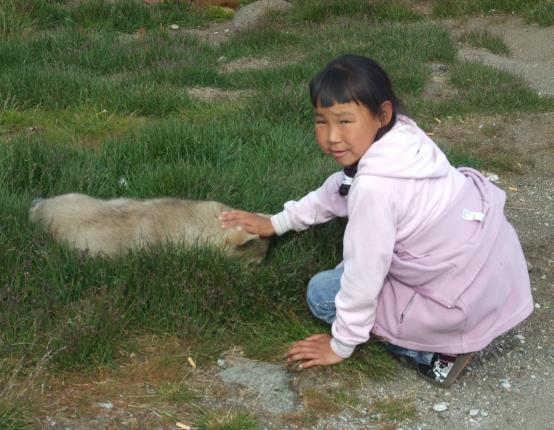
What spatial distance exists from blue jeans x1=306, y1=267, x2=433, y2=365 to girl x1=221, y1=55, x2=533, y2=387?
0.04 metres

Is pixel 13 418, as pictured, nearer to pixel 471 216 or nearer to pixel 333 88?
pixel 333 88

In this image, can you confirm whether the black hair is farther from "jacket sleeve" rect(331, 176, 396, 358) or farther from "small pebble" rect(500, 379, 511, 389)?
"small pebble" rect(500, 379, 511, 389)

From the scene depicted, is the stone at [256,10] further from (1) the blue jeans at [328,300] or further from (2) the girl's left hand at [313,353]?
(2) the girl's left hand at [313,353]

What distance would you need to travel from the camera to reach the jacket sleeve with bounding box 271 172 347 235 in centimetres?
399

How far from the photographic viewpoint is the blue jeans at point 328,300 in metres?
3.61

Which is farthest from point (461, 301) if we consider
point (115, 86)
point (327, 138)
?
point (115, 86)

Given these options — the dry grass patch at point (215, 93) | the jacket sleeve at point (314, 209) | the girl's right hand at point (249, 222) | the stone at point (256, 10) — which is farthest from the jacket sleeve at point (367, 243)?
the stone at point (256, 10)

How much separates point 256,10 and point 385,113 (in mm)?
8104

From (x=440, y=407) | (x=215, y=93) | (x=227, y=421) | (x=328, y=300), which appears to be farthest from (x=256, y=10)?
(x=227, y=421)

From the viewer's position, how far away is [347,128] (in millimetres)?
3361

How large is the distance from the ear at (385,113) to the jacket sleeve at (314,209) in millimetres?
557

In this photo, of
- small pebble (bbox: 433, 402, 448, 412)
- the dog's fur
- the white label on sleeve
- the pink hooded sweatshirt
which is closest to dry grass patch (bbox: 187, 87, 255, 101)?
the dog's fur

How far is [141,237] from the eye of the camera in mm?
4027

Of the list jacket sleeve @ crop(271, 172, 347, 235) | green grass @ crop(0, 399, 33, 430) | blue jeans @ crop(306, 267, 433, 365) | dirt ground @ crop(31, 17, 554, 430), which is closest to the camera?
green grass @ crop(0, 399, 33, 430)
